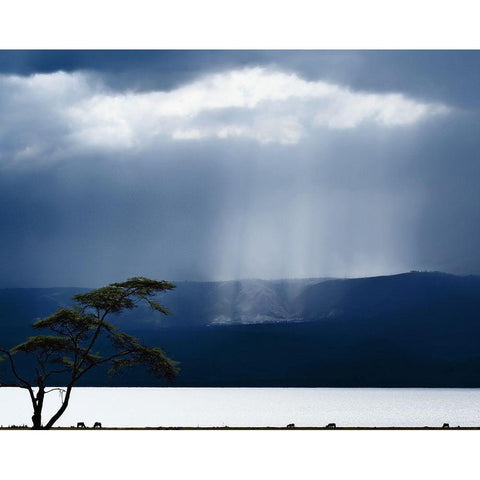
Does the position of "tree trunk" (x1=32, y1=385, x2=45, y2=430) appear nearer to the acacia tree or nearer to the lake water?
the acacia tree

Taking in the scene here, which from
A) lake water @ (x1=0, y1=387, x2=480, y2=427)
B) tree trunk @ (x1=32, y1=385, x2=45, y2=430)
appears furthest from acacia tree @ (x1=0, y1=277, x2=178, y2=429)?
lake water @ (x1=0, y1=387, x2=480, y2=427)

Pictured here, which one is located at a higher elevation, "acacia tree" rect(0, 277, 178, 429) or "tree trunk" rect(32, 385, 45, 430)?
"acacia tree" rect(0, 277, 178, 429)

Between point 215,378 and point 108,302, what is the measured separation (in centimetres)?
16781

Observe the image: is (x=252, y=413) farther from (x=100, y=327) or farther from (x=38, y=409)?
(x=38, y=409)

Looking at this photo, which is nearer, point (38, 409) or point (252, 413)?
point (38, 409)

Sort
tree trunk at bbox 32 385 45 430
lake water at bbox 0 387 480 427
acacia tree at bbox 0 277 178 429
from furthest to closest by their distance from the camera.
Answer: lake water at bbox 0 387 480 427
acacia tree at bbox 0 277 178 429
tree trunk at bbox 32 385 45 430

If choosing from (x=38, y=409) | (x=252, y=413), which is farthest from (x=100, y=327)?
(x=252, y=413)

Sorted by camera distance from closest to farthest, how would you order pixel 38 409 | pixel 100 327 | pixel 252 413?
pixel 38 409 → pixel 100 327 → pixel 252 413

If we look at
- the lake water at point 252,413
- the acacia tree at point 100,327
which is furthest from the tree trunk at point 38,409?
the lake water at point 252,413

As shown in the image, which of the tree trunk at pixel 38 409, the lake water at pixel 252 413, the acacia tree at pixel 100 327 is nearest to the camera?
the tree trunk at pixel 38 409

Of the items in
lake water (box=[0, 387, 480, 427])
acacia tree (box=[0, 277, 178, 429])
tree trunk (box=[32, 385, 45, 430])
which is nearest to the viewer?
tree trunk (box=[32, 385, 45, 430])

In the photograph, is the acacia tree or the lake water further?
the lake water

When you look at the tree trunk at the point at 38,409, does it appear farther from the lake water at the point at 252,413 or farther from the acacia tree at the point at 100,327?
the lake water at the point at 252,413
